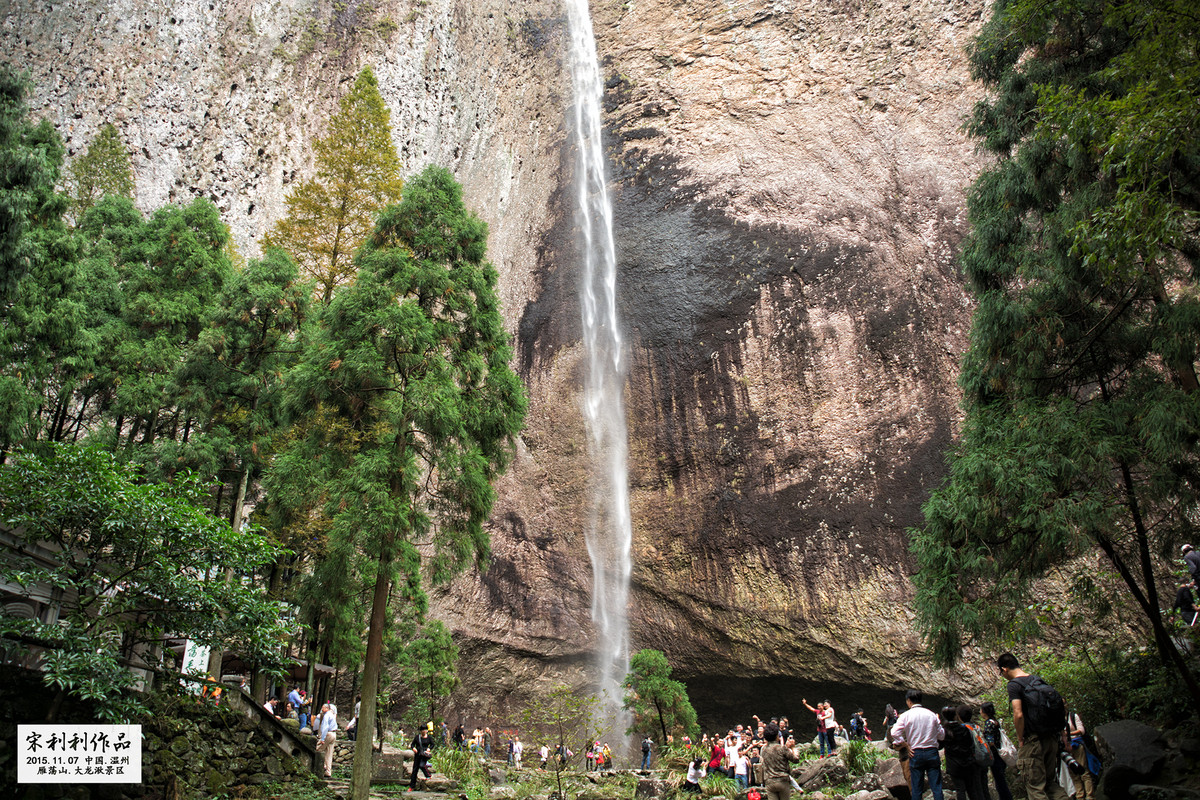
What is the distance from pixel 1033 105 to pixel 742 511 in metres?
16.3

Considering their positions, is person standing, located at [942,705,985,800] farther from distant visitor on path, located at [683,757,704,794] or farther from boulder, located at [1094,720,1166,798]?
distant visitor on path, located at [683,757,704,794]

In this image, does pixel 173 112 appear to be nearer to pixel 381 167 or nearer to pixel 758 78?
pixel 381 167

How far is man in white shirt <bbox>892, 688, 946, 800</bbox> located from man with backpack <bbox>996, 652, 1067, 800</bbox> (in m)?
1.06

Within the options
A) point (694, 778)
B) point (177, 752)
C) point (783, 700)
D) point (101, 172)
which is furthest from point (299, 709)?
point (101, 172)

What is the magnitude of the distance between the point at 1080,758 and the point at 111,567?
10.7 meters

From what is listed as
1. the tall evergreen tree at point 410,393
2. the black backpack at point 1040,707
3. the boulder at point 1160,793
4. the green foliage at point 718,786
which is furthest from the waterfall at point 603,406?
the black backpack at point 1040,707

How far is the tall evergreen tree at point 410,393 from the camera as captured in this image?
1101cm

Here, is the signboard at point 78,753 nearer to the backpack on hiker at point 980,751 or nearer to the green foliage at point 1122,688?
the backpack on hiker at point 980,751

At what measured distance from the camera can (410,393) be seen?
11539mm

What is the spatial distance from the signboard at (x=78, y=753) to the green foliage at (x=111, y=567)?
10.5 inches

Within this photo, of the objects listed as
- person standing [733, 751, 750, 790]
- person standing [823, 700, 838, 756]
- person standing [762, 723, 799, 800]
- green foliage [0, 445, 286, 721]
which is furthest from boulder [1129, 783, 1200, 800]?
green foliage [0, 445, 286, 721]

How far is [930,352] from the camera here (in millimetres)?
23703

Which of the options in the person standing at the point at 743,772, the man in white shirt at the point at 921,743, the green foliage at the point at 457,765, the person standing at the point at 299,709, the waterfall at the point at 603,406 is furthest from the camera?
the waterfall at the point at 603,406

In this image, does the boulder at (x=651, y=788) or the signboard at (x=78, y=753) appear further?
the boulder at (x=651, y=788)
